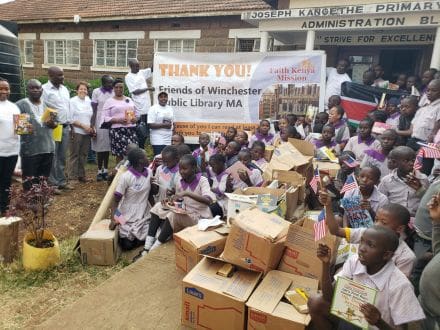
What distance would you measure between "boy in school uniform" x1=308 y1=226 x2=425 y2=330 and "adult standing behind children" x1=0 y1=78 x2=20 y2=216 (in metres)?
4.00

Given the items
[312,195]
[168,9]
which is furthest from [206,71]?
[168,9]

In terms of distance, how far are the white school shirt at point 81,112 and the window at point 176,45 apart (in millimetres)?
6851

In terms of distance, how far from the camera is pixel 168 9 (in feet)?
42.6

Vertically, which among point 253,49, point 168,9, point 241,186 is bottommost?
point 241,186

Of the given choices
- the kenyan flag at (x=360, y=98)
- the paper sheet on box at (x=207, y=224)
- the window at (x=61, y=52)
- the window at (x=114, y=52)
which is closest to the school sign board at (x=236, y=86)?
the kenyan flag at (x=360, y=98)

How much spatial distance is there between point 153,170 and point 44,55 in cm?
1428

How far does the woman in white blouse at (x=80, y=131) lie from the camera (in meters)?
6.51

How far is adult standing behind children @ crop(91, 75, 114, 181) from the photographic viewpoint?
6.69 meters

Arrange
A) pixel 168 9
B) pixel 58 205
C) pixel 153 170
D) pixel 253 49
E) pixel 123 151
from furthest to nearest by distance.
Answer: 1. pixel 168 9
2. pixel 253 49
3. pixel 123 151
4. pixel 58 205
5. pixel 153 170

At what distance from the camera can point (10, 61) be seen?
6.79 metres

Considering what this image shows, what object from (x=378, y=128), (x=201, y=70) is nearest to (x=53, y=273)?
(x=378, y=128)

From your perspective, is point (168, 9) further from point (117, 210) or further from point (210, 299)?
point (210, 299)

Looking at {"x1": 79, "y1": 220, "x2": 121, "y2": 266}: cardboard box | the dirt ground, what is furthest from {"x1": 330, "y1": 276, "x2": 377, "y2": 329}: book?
{"x1": 79, "y1": 220, "x2": 121, "y2": 266}: cardboard box

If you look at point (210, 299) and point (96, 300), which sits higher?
point (210, 299)
